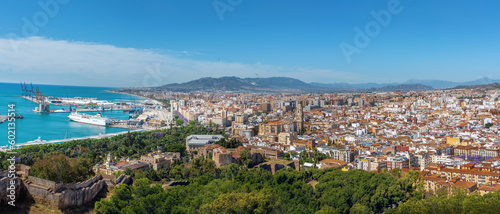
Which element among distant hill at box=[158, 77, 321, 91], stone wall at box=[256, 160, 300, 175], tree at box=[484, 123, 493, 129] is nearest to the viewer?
stone wall at box=[256, 160, 300, 175]

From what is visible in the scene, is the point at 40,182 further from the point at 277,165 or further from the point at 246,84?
the point at 246,84

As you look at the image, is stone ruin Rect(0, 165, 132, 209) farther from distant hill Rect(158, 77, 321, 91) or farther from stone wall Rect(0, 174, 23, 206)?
distant hill Rect(158, 77, 321, 91)

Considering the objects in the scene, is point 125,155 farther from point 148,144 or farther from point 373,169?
point 373,169

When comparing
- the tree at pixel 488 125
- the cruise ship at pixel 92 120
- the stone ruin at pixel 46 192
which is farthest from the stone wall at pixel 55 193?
the tree at pixel 488 125

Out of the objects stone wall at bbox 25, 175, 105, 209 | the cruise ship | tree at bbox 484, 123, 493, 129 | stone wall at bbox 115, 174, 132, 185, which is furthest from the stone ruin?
tree at bbox 484, 123, 493, 129

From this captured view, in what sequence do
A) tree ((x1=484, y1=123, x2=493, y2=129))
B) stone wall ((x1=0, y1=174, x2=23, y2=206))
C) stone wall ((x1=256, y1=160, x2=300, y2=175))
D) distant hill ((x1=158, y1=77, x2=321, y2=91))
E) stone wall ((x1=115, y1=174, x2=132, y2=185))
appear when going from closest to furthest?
stone wall ((x1=0, y1=174, x2=23, y2=206)) → stone wall ((x1=115, y1=174, x2=132, y2=185)) → stone wall ((x1=256, y1=160, x2=300, y2=175)) → tree ((x1=484, y1=123, x2=493, y2=129)) → distant hill ((x1=158, y1=77, x2=321, y2=91))

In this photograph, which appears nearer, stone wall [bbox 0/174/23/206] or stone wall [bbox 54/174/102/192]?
stone wall [bbox 0/174/23/206]

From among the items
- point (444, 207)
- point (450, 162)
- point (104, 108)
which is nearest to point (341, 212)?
point (444, 207)

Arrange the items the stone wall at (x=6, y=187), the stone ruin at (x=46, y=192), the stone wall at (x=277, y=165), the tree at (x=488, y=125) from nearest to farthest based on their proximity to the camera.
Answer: the stone wall at (x=6, y=187)
the stone ruin at (x=46, y=192)
the stone wall at (x=277, y=165)
the tree at (x=488, y=125)

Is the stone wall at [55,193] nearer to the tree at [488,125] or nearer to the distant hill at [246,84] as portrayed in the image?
the tree at [488,125]

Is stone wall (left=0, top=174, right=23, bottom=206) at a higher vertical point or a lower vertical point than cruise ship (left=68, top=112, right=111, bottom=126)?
higher

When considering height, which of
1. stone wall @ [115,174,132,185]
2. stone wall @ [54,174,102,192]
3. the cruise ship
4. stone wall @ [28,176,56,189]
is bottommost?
the cruise ship

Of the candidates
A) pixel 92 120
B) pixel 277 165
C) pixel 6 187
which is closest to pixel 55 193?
pixel 6 187
